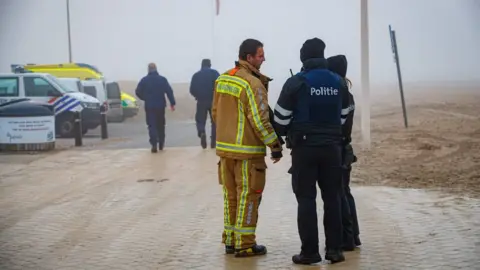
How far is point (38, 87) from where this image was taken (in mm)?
23406

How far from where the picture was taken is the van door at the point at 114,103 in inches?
1293

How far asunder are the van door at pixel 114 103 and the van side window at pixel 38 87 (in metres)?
9.08

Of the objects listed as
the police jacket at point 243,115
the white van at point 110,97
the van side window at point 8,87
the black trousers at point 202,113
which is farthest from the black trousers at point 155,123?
the white van at point 110,97

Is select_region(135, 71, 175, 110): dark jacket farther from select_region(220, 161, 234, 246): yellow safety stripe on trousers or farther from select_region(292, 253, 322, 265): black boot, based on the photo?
select_region(292, 253, 322, 265): black boot

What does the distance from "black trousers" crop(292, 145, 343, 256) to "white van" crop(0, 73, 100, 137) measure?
16.0m

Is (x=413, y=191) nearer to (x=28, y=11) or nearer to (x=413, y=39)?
(x=413, y=39)

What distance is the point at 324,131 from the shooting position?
728 centimetres

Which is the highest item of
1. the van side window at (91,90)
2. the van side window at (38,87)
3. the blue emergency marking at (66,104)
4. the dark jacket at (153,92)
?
the dark jacket at (153,92)

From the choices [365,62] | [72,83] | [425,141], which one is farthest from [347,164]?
[72,83]

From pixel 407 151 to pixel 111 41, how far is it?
83.1ft

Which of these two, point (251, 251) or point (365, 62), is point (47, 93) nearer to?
point (365, 62)

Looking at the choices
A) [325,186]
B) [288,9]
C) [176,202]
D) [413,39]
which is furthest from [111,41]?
[325,186]

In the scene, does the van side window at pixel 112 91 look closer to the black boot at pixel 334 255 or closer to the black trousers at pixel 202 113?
the black trousers at pixel 202 113

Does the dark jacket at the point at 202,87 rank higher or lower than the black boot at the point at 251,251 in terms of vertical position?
higher
